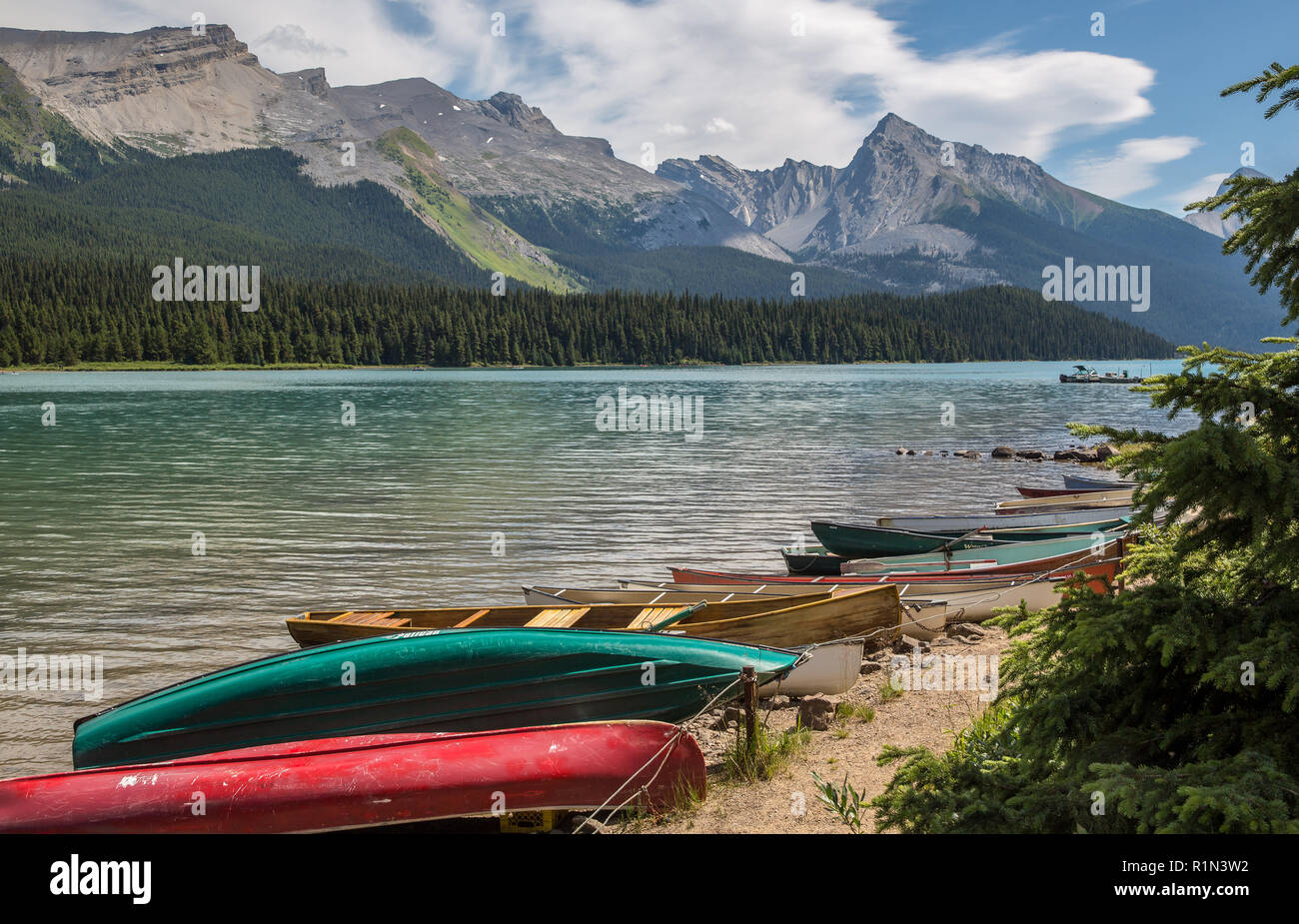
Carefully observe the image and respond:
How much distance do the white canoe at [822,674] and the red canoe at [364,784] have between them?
4.47 m

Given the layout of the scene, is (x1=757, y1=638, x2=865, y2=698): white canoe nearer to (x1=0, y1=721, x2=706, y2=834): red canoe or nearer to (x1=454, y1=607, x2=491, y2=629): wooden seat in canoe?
(x1=0, y1=721, x2=706, y2=834): red canoe

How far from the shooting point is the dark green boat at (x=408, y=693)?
10734mm

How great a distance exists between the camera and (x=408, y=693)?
36.5ft

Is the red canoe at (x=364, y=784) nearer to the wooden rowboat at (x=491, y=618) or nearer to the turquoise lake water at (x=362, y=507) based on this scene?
the turquoise lake water at (x=362, y=507)

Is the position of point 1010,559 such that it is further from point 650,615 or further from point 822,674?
point 650,615

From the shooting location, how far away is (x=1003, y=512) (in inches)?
989

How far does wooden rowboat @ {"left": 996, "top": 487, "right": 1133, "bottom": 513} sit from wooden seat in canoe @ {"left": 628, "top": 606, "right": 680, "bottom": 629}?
14.9 meters

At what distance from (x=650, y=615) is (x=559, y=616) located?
1466 mm

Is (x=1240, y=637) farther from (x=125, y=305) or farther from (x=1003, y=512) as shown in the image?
(x=125, y=305)

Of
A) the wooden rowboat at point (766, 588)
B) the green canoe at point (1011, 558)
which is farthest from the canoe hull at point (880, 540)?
the wooden rowboat at point (766, 588)

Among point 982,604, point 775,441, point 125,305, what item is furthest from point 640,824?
point 125,305
